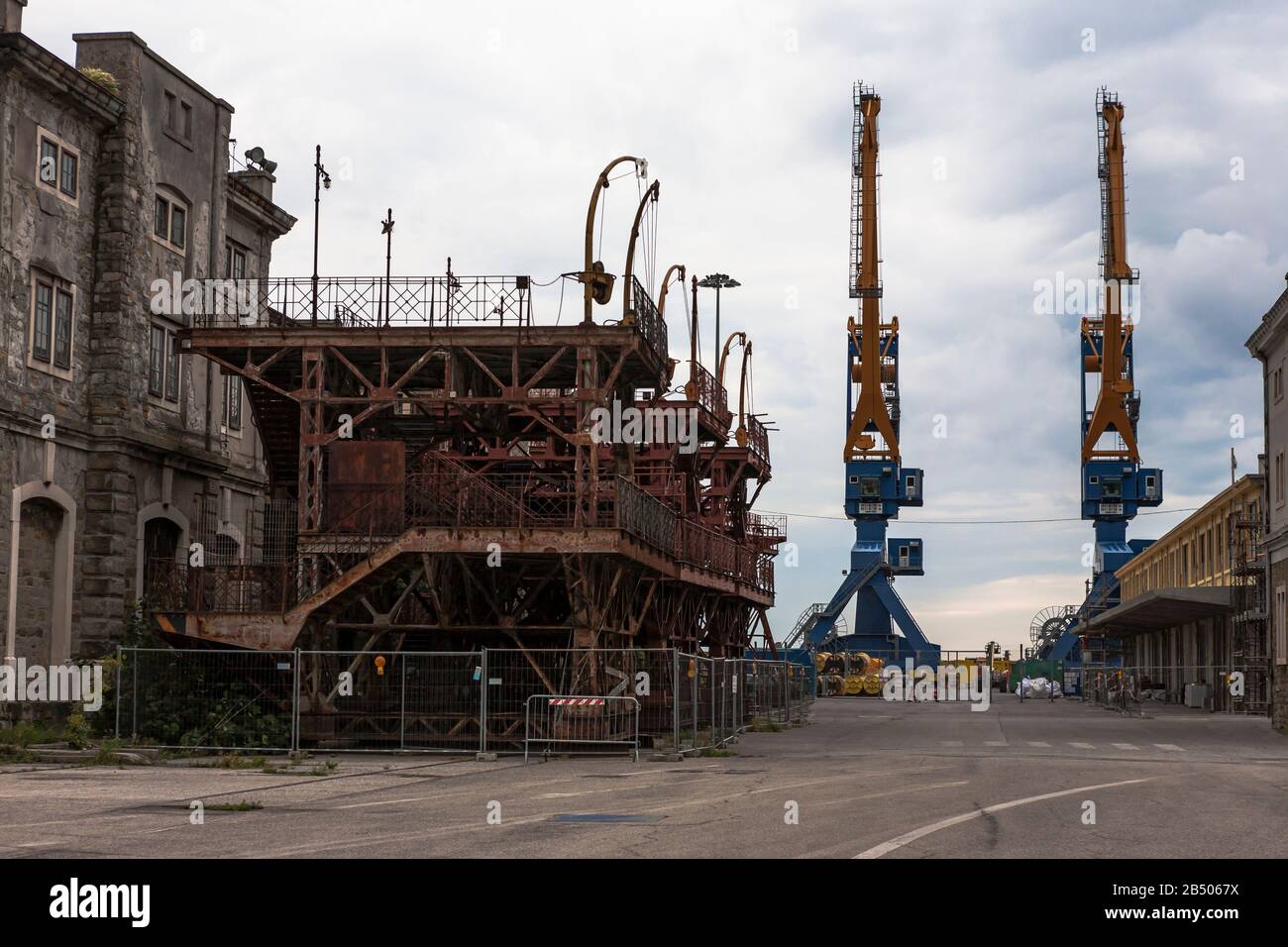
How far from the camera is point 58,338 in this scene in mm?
28812

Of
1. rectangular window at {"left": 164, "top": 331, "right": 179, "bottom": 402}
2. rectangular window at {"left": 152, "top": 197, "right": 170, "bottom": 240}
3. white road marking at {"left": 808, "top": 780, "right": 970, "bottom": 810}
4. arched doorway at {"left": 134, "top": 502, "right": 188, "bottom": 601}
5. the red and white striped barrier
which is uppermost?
rectangular window at {"left": 152, "top": 197, "right": 170, "bottom": 240}

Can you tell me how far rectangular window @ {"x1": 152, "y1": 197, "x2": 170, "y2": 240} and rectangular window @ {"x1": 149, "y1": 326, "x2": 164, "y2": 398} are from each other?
1932 millimetres

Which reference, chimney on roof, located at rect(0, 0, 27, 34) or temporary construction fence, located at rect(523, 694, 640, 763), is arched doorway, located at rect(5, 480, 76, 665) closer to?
chimney on roof, located at rect(0, 0, 27, 34)

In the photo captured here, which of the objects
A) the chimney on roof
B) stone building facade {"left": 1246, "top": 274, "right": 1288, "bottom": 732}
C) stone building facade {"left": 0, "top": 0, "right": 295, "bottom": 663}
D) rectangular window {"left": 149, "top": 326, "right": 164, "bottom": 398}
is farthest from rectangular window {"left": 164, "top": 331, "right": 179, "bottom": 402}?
stone building facade {"left": 1246, "top": 274, "right": 1288, "bottom": 732}

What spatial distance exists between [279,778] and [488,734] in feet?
19.9

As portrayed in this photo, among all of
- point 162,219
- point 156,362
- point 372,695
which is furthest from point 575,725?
point 162,219

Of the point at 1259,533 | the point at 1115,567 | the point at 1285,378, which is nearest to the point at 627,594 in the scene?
the point at 1285,378

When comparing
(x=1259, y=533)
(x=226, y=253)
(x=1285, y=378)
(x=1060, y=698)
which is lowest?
(x=1060, y=698)

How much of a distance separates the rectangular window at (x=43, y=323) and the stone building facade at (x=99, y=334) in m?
0.04

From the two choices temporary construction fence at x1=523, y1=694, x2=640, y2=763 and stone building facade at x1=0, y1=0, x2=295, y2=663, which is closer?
temporary construction fence at x1=523, y1=694, x2=640, y2=763

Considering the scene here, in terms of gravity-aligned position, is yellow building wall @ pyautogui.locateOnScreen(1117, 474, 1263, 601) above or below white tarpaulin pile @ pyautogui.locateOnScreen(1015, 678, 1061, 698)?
above

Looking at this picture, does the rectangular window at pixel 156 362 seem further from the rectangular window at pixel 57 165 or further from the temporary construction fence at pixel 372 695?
the temporary construction fence at pixel 372 695

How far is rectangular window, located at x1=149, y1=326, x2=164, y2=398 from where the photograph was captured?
31.4 meters

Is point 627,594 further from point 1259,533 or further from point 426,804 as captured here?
point 1259,533
